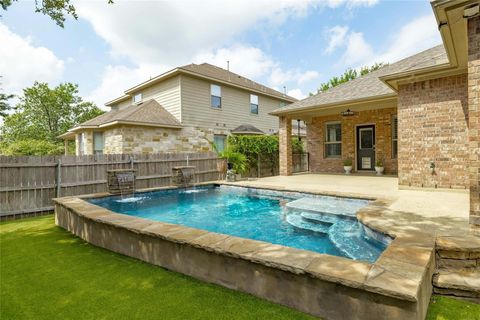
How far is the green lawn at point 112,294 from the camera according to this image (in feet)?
7.72

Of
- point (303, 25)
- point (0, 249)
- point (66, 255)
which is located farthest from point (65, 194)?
point (303, 25)

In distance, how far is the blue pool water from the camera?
4.42m

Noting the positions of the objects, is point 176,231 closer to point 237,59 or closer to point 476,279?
point 476,279

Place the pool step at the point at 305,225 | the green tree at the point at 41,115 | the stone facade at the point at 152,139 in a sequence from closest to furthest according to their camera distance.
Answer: the pool step at the point at 305,225, the stone facade at the point at 152,139, the green tree at the point at 41,115

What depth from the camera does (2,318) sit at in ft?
7.80

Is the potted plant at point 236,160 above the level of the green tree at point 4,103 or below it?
below

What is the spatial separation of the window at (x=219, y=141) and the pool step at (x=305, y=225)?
10.5 metres

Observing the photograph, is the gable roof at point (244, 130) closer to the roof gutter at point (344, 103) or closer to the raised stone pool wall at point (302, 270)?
the roof gutter at point (344, 103)

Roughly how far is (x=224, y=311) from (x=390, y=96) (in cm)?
925

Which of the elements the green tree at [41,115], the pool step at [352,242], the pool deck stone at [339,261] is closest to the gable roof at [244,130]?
the pool step at [352,242]

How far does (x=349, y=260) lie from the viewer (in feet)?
8.10

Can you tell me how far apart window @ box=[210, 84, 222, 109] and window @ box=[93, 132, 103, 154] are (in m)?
6.72

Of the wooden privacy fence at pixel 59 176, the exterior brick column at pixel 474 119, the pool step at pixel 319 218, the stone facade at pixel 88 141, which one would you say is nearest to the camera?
the exterior brick column at pixel 474 119

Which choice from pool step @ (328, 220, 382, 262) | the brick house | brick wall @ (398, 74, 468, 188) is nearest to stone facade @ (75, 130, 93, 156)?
the brick house
